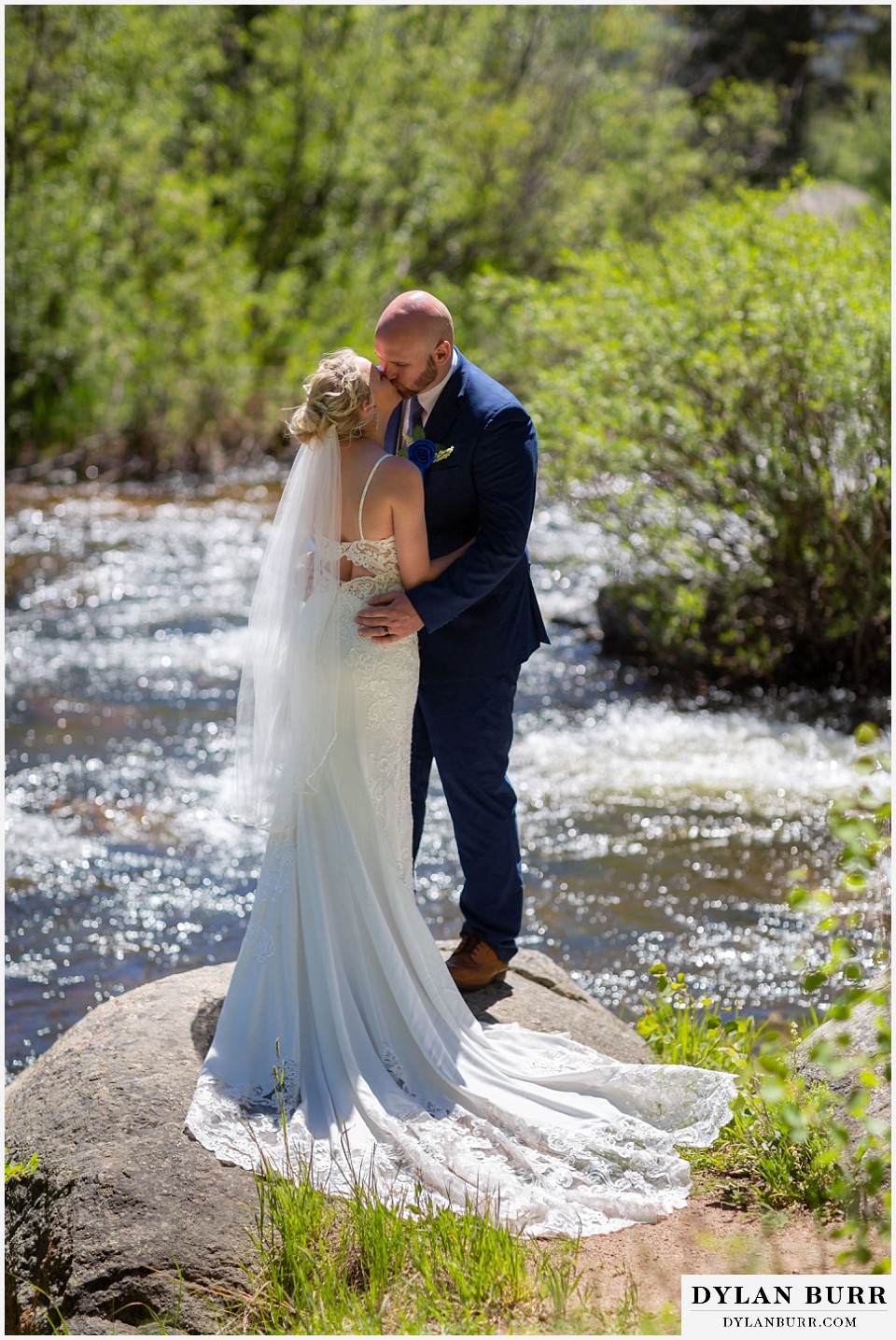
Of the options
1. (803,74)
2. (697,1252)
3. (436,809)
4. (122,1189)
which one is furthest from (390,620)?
Answer: (803,74)

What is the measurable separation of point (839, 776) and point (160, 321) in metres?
11.8

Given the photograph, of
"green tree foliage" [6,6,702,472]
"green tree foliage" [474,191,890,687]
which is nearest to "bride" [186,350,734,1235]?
"green tree foliage" [474,191,890,687]

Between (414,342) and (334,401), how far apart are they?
39cm

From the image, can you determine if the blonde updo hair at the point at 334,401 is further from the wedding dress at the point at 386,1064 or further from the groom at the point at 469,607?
the wedding dress at the point at 386,1064

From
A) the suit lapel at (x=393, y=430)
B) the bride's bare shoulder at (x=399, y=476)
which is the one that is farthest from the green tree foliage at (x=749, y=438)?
the bride's bare shoulder at (x=399, y=476)

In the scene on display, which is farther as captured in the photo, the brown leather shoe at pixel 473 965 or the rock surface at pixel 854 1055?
the brown leather shoe at pixel 473 965

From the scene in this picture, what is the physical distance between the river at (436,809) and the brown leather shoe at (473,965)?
1137 millimetres

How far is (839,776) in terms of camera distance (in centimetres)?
774

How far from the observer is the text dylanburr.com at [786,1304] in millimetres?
2820

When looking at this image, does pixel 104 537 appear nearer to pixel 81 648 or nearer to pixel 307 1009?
pixel 81 648

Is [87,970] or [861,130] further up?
[861,130]

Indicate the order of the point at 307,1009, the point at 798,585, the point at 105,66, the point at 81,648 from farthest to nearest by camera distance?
the point at 105,66
the point at 81,648
the point at 798,585
the point at 307,1009

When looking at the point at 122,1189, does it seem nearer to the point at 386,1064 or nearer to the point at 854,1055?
the point at 386,1064

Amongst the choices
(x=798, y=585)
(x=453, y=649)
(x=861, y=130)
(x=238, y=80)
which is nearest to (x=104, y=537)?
(x=798, y=585)
